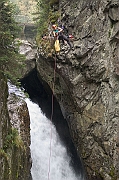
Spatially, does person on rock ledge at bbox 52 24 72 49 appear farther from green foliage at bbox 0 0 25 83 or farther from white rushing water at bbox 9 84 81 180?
white rushing water at bbox 9 84 81 180

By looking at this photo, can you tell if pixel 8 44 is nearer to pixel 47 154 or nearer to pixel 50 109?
pixel 47 154

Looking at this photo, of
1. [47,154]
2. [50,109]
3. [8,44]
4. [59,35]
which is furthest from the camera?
[50,109]

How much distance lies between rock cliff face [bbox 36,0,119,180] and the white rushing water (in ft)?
8.97

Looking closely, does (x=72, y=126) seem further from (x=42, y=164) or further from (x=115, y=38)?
(x=115, y=38)

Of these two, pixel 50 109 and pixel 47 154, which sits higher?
pixel 50 109

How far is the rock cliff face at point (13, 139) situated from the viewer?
945 centimetres

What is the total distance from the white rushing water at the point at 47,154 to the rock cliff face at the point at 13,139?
8.83 feet

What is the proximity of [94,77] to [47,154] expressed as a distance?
7.28 metres

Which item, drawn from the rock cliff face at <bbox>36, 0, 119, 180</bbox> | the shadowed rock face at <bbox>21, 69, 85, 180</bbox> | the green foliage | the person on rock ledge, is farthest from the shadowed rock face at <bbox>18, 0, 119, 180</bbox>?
the shadowed rock face at <bbox>21, 69, 85, 180</bbox>

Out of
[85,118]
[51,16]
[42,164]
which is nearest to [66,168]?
[42,164]

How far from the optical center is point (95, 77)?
527 inches

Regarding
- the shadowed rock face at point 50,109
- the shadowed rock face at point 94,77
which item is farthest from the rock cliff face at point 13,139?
the shadowed rock face at point 50,109

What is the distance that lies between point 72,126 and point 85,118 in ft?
5.82

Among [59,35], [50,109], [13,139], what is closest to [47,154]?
[50,109]
